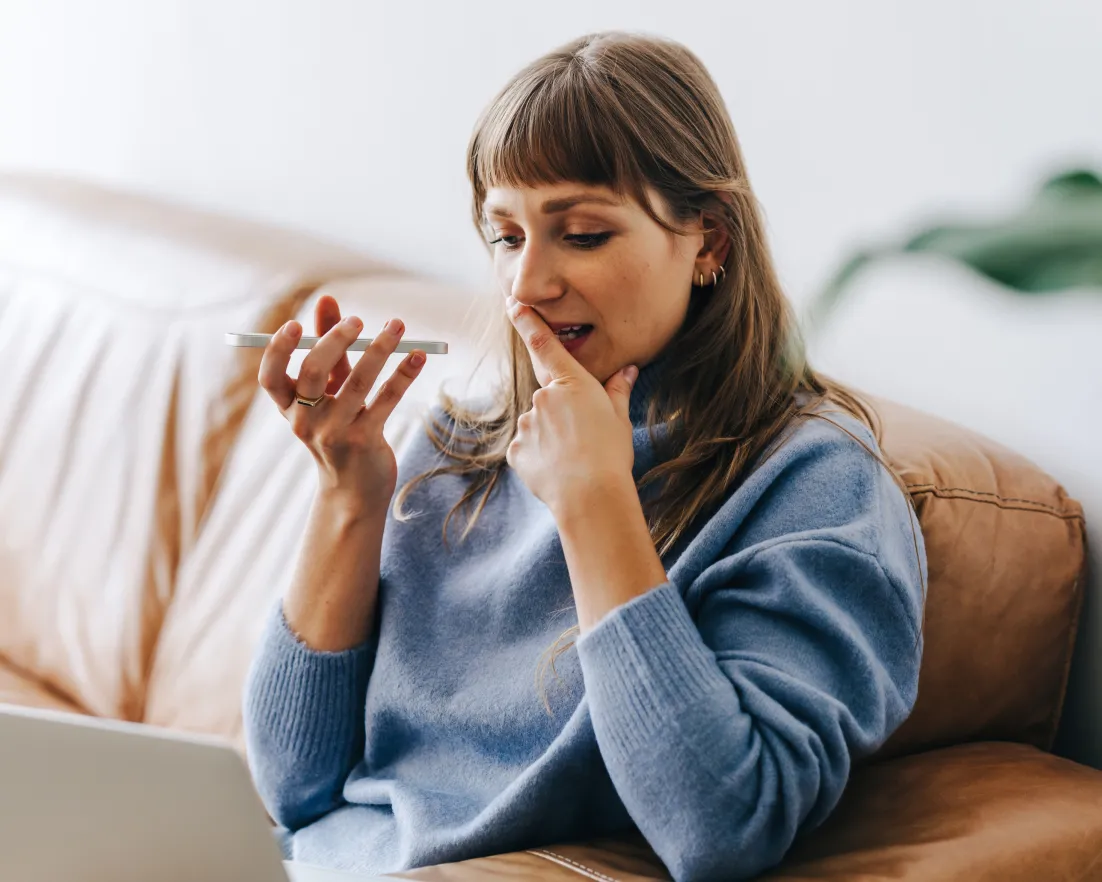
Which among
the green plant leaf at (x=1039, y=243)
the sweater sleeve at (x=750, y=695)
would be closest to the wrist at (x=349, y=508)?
the sweater sleeve at (x=750, y=695)

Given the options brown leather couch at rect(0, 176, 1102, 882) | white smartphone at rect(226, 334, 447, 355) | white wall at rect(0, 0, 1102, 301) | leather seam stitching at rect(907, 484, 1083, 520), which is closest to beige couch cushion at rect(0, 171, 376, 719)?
brown leather couch at rect(0, 176, 1102, 882)

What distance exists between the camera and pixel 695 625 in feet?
2.77

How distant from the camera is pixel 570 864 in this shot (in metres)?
0.84

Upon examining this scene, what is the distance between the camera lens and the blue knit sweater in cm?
76

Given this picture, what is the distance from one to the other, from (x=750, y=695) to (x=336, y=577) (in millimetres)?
440

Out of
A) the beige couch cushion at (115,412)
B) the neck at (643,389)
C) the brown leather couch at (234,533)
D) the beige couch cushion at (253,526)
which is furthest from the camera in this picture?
the beige couch cushion at (115,412)

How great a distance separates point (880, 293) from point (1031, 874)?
1.86ft

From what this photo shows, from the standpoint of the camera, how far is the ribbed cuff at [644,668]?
0.76 meters

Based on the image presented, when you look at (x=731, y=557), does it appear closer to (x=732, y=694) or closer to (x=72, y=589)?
(x=732, y=694)

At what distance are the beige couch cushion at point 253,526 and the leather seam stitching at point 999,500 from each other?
0.50 meters

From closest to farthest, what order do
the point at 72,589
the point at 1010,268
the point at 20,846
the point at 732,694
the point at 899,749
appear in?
the point at 1010,268, the point at 20,846, the point at 732,694, the point at 899,749, the point at 72,589

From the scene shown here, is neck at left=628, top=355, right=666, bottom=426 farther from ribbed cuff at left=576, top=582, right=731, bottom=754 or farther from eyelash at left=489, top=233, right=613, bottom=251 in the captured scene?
ribbed cuff at left=576, top=582, right=731, bottom=754

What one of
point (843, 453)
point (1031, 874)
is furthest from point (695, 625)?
point (1031, 874)

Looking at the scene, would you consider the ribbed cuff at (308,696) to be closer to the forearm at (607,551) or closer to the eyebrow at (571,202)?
the forearm at (607,551)
